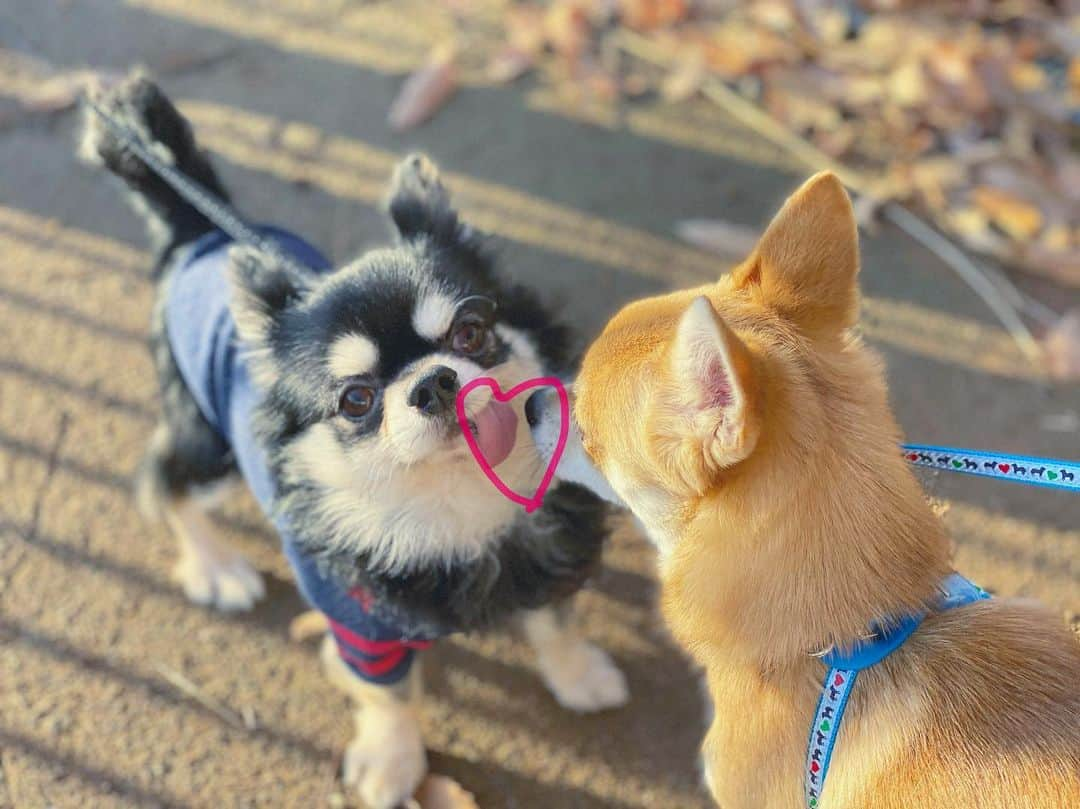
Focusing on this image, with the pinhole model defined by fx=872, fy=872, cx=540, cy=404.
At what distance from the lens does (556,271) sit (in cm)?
326

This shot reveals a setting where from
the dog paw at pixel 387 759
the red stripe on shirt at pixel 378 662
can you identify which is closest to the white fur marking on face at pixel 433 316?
the red stripe on shirt at pixel 378 662

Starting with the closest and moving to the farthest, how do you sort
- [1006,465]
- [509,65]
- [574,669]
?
[1006,465], [574,669], [509,65]

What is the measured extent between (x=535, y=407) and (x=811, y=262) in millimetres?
570

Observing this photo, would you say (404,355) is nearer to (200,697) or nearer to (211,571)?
(211,571)

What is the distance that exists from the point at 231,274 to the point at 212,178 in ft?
2.17

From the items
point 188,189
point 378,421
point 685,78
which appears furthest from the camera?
point 685,78

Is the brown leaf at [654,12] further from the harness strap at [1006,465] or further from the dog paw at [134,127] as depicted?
the harness strap at [1006,465]

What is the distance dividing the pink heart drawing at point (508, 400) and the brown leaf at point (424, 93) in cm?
228

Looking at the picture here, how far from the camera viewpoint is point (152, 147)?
7.04 feet

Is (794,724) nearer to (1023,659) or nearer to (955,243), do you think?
(1023,659)

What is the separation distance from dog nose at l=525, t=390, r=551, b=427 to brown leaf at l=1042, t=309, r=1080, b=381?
6.83 ft

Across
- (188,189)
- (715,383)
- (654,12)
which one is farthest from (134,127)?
(654,12)

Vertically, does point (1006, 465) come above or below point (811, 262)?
below

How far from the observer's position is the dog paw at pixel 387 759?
223cm
